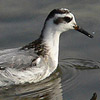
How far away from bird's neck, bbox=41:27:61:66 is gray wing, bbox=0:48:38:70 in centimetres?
44

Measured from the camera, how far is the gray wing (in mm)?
10352

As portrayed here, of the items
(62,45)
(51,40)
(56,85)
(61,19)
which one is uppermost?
(61,19)

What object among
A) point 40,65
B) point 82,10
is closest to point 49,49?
point 40,65

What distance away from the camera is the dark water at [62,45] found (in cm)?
1017

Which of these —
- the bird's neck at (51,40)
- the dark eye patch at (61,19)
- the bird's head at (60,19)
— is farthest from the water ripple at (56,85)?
the dark eye patch at (61,19)

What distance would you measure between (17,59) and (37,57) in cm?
46

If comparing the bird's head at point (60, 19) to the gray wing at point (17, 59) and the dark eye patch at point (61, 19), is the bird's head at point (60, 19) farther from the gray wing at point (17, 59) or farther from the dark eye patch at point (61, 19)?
the gray wing at point (17, 59)

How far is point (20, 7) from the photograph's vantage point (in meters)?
13.3

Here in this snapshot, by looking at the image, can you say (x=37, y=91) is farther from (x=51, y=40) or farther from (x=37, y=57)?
(x=51, y=40)

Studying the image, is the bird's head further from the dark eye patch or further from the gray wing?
the gray wing

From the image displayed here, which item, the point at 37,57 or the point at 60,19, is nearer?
the point at 37,57

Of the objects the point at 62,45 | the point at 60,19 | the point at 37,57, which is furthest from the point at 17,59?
the point at 62,45

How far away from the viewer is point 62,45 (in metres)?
12.0

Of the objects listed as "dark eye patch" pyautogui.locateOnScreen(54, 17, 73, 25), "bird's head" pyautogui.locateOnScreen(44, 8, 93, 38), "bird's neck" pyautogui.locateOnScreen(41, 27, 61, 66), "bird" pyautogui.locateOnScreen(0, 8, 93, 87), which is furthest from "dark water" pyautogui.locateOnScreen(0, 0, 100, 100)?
"dark eye patch" pyautogui.locateOnScreen(54, 17, 73, 25)
